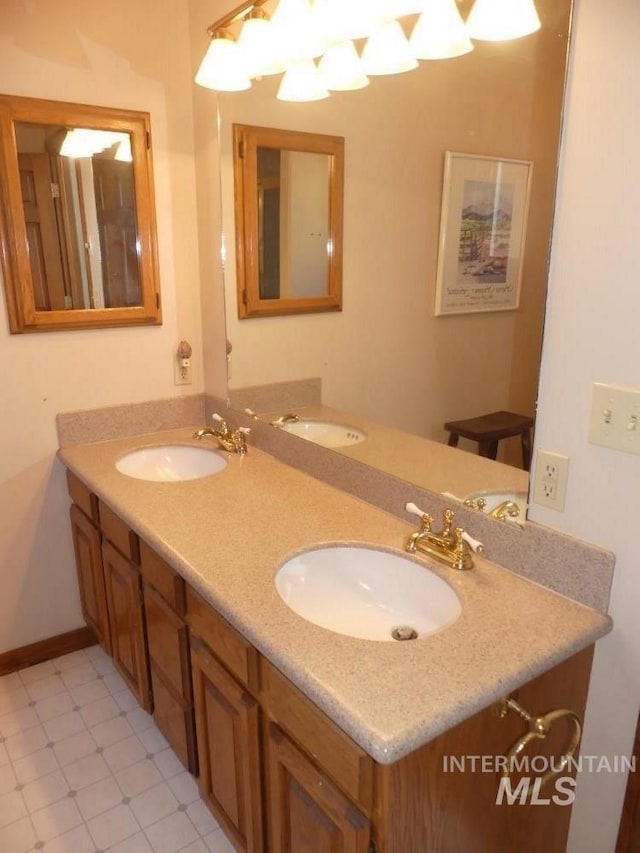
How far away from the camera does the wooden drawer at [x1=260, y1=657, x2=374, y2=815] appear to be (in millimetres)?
923

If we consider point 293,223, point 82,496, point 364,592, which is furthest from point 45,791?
point 293,223

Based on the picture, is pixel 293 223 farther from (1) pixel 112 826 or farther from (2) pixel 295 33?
(1) pixel 112 826

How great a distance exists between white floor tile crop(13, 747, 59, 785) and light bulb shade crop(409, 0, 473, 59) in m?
2.24

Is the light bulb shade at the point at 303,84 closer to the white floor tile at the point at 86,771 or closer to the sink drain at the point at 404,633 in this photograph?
the sink drain at the point at 404,633

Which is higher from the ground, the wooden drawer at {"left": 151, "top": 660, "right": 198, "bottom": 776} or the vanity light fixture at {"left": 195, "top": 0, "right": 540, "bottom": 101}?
the vanity light fixture at {"left": 195, "top": 0, "right": 540, "bottom": 101}

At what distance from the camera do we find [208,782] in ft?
4.99

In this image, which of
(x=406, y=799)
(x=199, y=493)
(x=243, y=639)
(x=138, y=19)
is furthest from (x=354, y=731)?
(x=138, y=19)

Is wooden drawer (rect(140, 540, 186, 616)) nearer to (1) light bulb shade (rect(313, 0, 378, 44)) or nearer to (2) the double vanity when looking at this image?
(2) the double vanity

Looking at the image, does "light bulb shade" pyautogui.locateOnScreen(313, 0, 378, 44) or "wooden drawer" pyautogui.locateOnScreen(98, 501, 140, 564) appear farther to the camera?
"wooden drawer" pyautogui.locateOnScreen(98, 501, 140, 564)

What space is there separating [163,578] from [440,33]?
144 centimetres

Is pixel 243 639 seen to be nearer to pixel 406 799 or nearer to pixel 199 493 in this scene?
pixel 406 799

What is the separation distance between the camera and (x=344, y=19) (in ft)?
4.73

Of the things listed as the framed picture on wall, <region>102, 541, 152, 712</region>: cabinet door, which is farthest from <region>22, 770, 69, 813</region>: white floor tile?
the framed picture on wall

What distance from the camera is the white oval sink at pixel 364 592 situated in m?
1.30
